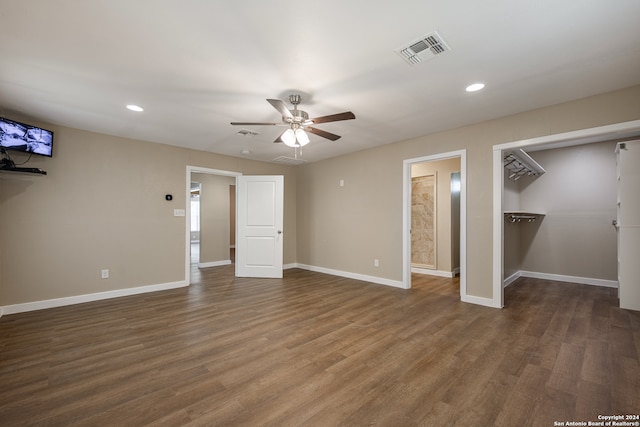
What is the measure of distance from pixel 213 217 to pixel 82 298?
3.36m

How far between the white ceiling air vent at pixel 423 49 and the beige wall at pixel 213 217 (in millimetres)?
6015

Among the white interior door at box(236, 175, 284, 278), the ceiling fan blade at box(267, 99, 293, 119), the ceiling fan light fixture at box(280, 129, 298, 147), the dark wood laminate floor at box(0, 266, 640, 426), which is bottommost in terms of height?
the dark wood laminate floor at box(0, 266, 640, 426)

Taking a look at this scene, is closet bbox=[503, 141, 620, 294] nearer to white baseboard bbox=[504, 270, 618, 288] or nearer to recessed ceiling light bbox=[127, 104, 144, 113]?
white baseboard bbox=[504, 270, 618, 288]

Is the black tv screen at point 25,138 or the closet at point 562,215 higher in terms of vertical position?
the black tv screen at point 25,138

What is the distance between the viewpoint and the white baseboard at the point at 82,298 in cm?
363

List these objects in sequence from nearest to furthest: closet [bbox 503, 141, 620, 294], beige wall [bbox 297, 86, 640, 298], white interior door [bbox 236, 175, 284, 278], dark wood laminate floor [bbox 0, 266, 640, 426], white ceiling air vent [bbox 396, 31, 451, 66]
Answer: dark wood laminate floor [bbox 0, 266, 640, 426] → white ceiling air vent [bbox 396, 31, 451, 66] → beige wall [bbox 297, 86, 640, 298] → closet [bbox 503, 141, 620, 294] → white interior door [bbox 236, 175, 284, 278]

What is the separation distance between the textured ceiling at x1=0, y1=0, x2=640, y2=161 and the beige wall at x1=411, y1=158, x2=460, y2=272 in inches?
79.0

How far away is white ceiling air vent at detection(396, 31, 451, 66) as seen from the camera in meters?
2.09

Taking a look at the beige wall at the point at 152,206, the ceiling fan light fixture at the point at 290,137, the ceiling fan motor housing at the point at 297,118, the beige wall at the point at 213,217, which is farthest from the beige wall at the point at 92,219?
the ceiling fan motor housing at the point at 297,118

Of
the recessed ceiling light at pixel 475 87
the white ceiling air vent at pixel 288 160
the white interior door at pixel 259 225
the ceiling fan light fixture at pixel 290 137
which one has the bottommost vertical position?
the white interior door at pixel 259 225

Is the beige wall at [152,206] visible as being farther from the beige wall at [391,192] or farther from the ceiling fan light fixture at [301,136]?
the ceiling fan light fixture at [301,136]

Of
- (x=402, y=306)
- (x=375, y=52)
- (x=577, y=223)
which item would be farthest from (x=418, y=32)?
(x=577, y=223)

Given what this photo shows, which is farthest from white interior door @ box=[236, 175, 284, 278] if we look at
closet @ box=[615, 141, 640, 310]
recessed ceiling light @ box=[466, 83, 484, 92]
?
closet @ box=[615, 141, 640, 310]

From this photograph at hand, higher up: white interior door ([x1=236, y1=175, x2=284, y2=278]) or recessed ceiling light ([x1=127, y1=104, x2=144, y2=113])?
recessed ceiling light ([x1=127, y1=104, x2=144, y2=113])
